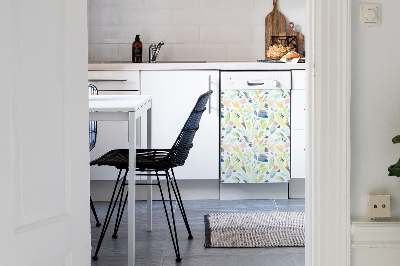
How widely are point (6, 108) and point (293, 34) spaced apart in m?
3.55

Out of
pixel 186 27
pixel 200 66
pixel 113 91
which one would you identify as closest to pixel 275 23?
pixel 186 27

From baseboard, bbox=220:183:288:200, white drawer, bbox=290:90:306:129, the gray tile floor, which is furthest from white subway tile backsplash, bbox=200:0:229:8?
the gray tile floor

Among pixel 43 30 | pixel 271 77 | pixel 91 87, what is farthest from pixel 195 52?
pixel 43 30

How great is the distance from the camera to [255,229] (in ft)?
10.0

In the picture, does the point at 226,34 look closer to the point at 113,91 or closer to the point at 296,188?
the point at 113,91

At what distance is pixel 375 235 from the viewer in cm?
168

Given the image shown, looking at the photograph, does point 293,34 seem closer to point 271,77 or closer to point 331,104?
point 271,77

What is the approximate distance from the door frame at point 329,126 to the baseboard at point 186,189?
224cm

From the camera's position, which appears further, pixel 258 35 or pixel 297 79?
pixel 258 35

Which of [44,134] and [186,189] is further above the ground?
[44,134]

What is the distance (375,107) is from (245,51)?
281 centimetres

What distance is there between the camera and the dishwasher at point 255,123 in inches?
146

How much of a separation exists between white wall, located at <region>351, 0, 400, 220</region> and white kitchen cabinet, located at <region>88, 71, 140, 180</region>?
7.54 ft

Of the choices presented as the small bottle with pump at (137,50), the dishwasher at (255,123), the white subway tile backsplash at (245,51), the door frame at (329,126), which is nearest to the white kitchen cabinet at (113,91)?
the small bottle with pump at (137,50)
